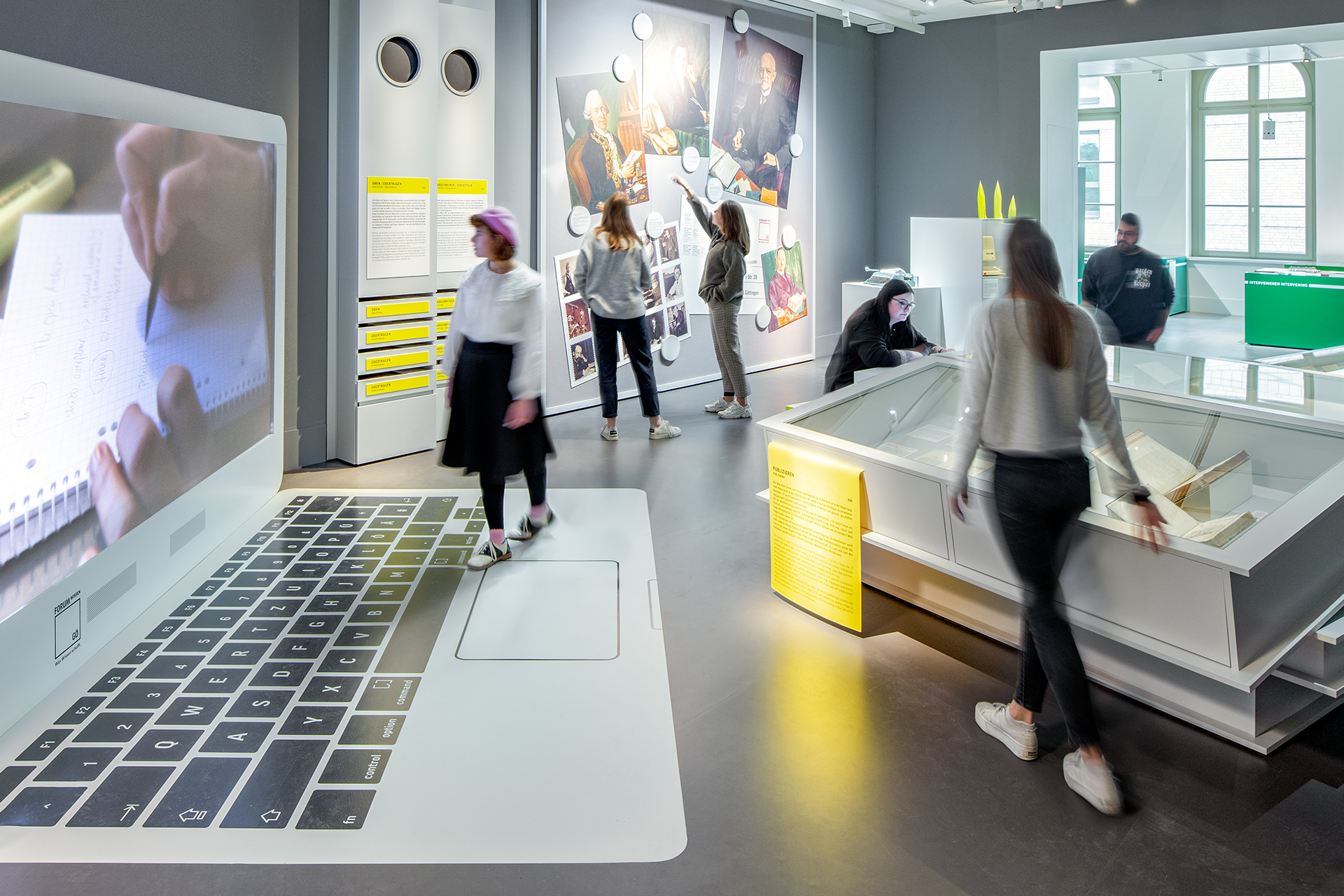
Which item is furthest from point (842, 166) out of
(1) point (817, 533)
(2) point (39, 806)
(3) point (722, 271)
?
(2) point (39, 806)

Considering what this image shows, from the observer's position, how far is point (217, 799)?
2455 millimetres

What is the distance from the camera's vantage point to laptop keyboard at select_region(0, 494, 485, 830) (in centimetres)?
245

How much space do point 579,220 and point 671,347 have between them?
1657mm

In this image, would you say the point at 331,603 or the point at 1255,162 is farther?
the point at 1255,162

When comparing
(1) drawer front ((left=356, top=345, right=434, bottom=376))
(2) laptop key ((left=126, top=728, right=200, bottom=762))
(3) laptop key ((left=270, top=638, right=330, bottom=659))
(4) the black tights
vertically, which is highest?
(1) drawer front ((left=356, top=345, right=434, bottom=376))

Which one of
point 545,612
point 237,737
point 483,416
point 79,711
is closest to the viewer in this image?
point 237,737

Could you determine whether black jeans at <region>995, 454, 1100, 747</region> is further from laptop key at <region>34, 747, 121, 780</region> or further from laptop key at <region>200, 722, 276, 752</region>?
laptop key at <region>34, 747, 121, 780</region>

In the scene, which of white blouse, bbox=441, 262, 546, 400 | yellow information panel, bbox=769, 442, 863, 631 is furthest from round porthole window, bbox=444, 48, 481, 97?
yellow information panel, bbox=769, 442, 863, 631

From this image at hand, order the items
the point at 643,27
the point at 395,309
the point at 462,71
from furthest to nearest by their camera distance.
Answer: the point at 643,27 → the point at 462,71 → the point at 395,309

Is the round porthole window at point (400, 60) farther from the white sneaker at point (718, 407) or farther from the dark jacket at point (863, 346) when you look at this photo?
the white sneaker at point (718, 407)

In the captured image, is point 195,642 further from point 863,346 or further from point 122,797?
point 863,346

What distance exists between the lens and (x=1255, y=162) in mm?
12883

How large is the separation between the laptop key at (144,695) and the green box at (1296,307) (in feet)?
38.6

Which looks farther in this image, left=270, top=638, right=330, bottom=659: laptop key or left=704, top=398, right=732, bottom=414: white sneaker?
left=704, top=398, right=732, bottom=414: white sneaker
